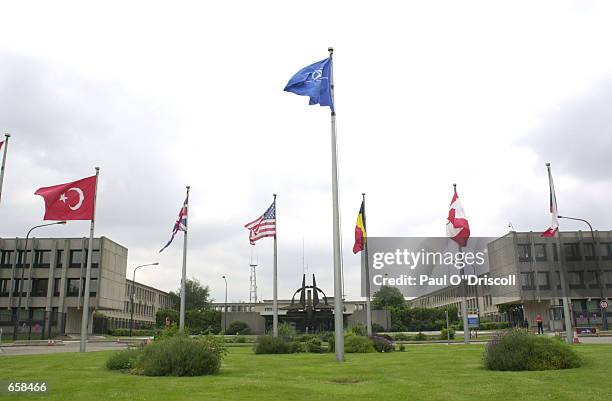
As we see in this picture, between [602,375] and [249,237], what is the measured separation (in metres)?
20.9

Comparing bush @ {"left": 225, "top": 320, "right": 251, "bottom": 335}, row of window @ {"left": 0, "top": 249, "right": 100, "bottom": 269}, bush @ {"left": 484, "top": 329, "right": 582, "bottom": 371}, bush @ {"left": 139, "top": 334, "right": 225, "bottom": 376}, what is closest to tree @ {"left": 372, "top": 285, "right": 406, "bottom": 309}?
bush @ {"left": 225, "top": 320, "right": 251, "bottom": 335}

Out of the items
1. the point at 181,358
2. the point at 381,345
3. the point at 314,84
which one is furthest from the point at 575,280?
the point at 181,358

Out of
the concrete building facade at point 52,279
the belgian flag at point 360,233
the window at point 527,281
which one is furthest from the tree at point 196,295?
the belgian flag at point 360,233

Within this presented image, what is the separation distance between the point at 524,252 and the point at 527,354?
6432 centimetres

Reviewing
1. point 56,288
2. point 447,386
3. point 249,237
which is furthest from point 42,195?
point 56,288

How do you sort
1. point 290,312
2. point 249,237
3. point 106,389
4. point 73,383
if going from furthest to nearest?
1. point 290,312
2. point 249,237
3. point 73,383
4. point 106,389

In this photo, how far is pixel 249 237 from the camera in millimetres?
31062

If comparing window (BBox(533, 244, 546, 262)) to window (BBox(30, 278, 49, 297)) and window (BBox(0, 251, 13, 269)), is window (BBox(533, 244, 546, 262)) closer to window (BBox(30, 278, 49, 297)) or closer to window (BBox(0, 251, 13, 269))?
window (BBox(30, 278, 49, 297))

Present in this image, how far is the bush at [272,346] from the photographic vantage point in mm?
26422

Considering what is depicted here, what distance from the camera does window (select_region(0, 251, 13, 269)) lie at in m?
73.6

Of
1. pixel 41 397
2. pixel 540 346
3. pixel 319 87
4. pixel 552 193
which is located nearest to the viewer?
pixel 41 397

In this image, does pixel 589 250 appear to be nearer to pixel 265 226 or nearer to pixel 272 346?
pixel 265 226

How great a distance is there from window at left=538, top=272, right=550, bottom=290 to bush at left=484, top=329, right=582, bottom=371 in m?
62.7

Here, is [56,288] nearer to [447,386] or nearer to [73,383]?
[73,383]
